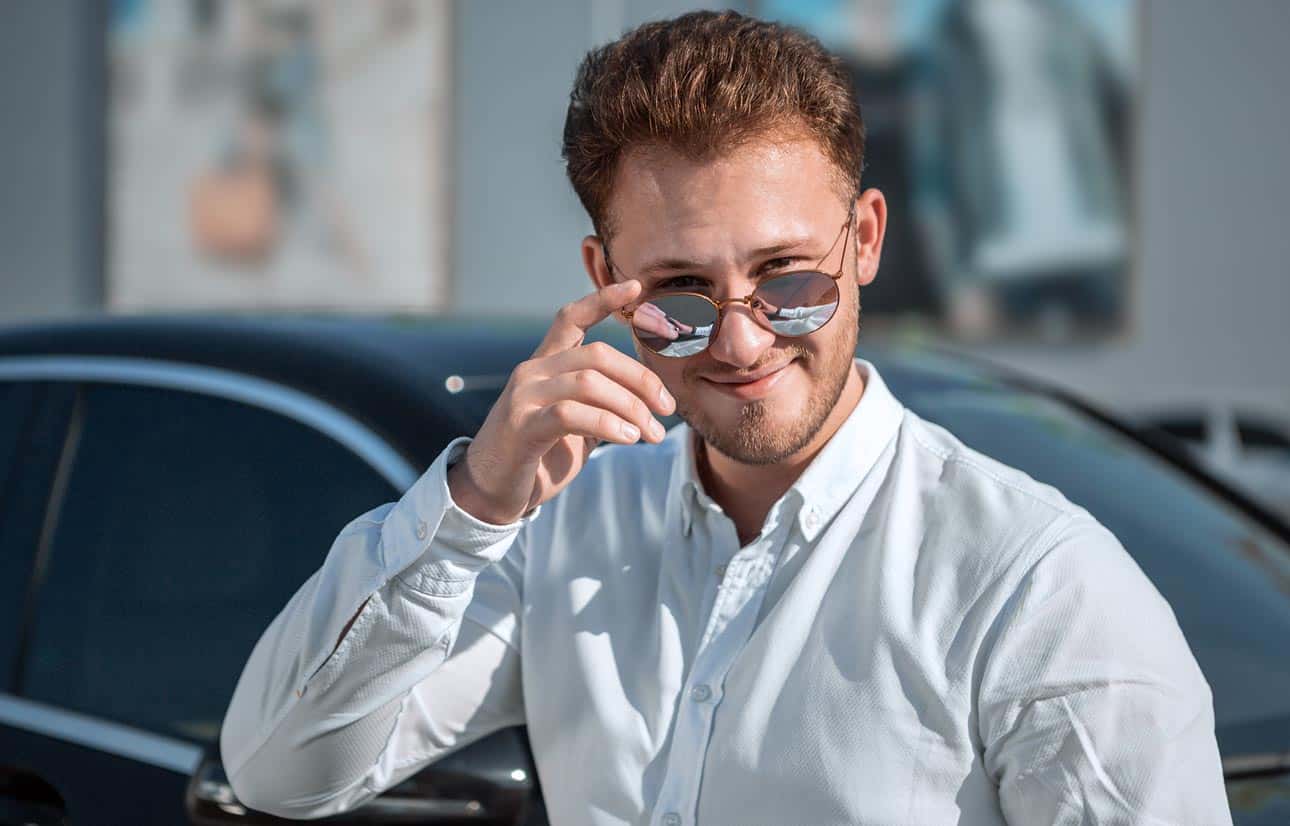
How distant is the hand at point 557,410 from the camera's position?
1628 millimetres

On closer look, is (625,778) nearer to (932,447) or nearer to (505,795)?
(505,795)

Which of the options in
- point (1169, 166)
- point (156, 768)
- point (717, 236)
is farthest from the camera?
point (1169, 166)

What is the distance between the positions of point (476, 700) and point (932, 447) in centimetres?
64

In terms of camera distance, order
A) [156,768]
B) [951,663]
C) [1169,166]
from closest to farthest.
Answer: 1. [951,663]
2. [156,768]
3. [1169,166]

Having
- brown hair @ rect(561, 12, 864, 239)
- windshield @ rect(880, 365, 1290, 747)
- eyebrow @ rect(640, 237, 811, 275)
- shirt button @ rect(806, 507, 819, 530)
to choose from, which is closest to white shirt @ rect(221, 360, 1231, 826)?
shirt button @ rect(806, 507, 819, 530)

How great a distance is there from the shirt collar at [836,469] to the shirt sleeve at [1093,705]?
27cm

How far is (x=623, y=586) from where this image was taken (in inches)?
74.2

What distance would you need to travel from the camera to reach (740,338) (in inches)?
68.4

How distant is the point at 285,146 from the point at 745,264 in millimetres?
14694

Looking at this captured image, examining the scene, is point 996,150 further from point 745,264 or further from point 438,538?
point 438,538

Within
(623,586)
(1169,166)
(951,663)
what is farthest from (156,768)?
(1169,166)

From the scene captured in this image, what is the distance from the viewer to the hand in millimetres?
1628

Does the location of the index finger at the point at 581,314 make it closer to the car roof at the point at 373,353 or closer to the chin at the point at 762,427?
the chin at the point at 762,427

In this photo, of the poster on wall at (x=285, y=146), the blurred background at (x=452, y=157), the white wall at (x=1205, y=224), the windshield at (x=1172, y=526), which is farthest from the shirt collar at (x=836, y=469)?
the white wall at (x=1205, y=224)
